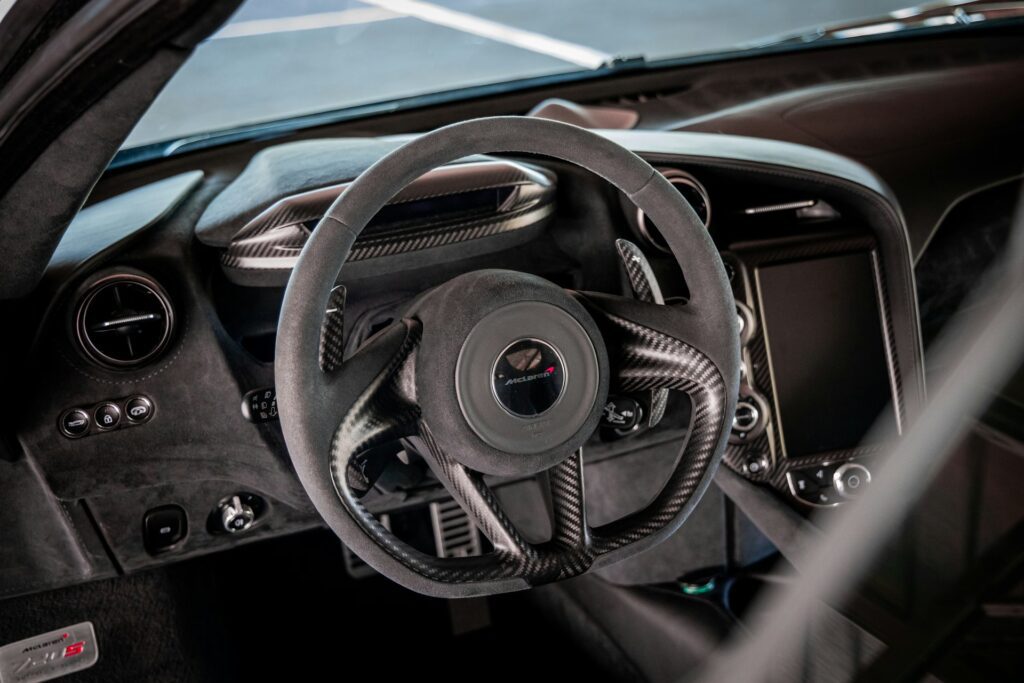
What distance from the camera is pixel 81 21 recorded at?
958 millimetres

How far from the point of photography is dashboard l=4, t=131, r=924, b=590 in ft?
4.75

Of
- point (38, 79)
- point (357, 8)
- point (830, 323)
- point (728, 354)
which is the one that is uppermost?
point (38, 79)

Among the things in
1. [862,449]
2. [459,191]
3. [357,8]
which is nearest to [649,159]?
[459,191]

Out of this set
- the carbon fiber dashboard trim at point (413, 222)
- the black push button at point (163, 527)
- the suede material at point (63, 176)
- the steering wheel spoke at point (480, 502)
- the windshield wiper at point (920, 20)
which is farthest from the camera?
the windshield wiper at point (920, 20)

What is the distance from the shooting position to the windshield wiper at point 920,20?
264 centimetres

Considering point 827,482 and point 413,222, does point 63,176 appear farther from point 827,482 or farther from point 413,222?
point 827,482

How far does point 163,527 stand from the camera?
5.40 feet

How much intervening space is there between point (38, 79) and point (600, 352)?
725 mm

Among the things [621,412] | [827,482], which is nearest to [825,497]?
[827,482]

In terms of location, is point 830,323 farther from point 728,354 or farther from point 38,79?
point 38,79

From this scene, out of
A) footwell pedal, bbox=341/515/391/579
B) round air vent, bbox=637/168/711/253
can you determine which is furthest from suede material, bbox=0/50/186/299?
footwell pedal, bbox=341/515/391/579

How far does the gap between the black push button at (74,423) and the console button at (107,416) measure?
0.02 meters

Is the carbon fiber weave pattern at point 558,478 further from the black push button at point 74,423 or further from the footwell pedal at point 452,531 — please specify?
the footwell pedal at point 452,531

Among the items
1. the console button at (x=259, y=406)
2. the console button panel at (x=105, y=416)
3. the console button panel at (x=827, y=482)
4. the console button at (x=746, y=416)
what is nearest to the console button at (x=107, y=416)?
the console button panel at (x=105, y=416)
